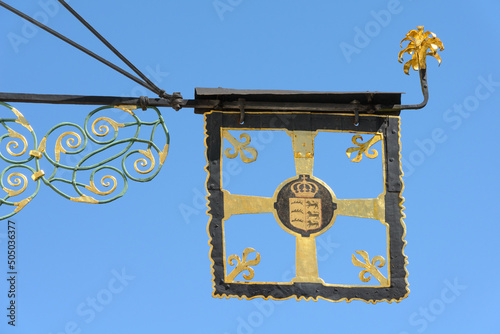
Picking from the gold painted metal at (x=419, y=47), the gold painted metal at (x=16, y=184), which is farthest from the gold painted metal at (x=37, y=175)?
the gold painted metal at (x=419, y=47)

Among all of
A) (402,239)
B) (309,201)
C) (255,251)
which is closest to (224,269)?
(255,251)

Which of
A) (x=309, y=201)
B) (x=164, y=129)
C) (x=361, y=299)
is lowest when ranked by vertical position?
(x=361, y=299)

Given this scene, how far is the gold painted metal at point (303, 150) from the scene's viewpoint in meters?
12.0

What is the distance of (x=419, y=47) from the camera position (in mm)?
12367

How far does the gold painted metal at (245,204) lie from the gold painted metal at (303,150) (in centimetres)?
49

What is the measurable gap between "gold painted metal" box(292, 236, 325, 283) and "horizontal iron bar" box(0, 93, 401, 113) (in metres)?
1.43

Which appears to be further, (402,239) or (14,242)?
(14,242)

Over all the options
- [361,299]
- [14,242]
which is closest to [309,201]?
[361,299]

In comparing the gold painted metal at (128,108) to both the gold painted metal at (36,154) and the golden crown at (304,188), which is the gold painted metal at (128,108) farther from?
the golden crown at (304,188)

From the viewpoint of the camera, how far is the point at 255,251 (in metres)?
11.6

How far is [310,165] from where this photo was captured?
12.0 m

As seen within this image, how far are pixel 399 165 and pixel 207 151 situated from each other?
205cm

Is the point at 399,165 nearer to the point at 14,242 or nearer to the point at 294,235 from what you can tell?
the point at 294,235

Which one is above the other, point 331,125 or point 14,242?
point 331,125
